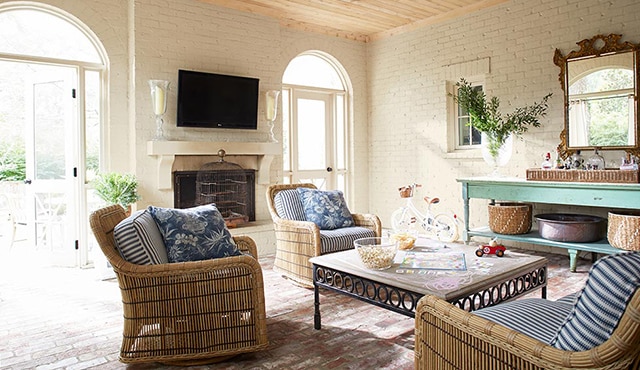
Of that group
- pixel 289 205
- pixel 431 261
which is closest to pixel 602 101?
pixel 431 261

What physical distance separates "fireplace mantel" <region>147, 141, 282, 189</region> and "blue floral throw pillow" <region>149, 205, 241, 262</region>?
2.17 metres

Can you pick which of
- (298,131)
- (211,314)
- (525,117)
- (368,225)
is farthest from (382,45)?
(211,314)

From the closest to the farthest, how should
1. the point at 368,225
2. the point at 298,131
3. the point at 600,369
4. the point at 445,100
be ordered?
the point at 600,369, the point at 368,225, the point at 445,100, the point at 298,131

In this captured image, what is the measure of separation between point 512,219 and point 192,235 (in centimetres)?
339

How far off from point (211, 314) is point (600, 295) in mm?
1784

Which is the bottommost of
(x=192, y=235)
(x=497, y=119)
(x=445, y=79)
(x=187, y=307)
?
(x=187, y=307)

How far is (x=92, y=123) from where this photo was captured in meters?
4.79

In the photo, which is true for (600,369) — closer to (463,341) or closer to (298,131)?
(463,341)

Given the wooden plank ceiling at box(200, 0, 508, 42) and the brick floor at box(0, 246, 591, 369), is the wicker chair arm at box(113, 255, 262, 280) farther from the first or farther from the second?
the wooden plank ceiling at box(200, 0, 508, 42)

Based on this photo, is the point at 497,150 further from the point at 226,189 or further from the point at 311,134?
the point at 226,189

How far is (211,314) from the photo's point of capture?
2406mm

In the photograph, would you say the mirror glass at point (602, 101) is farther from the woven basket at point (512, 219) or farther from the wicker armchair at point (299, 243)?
the wicker armchair at point (299, 243)

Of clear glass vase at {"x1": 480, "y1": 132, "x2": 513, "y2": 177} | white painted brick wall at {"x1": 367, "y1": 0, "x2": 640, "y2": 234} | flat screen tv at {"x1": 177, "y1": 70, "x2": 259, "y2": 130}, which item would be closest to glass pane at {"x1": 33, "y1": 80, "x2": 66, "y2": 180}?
flat screen tv at {"x1": 177, "y1": 70, "x2": 259, "y2": 130}

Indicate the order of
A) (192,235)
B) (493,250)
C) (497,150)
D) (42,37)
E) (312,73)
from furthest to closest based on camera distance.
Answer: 1. (312,73)
2. (497,150)
3. (42,37)
4. (493,250)
5. (192,235)
